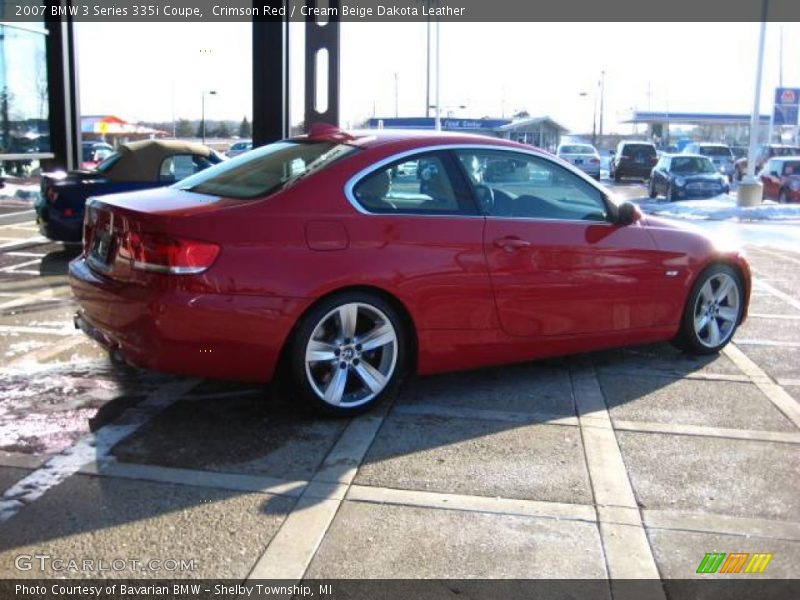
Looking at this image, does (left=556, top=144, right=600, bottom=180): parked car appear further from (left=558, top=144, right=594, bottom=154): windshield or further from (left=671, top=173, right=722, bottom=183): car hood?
(left=671, top=173, right=722, bottom=183): car hood

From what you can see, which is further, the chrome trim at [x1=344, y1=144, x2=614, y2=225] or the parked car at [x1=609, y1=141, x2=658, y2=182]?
the parked car at [x1=609, y1=141, x2=658, y2=182]

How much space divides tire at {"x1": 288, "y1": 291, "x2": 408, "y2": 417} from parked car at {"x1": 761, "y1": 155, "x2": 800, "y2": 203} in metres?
22.9

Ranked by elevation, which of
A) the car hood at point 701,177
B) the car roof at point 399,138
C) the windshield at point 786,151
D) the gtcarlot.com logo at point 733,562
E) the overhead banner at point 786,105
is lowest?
the gtcarlot.com logo at point 733,562

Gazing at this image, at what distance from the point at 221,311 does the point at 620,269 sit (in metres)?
2.66

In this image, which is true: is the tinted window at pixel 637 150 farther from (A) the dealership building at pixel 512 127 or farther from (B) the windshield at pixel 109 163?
(B) the windshield at pixel 109 163

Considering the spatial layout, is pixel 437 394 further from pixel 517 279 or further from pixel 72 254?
pixel 72 254

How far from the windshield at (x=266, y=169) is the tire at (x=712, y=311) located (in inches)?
110

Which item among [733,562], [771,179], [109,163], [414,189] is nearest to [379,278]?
[414,189]

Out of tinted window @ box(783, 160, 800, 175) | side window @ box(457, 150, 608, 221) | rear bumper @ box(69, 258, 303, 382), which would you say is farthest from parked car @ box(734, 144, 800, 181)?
rear bumper @ box(69, 258, 303, 382)

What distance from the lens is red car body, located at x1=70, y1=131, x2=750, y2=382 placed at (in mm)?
3982

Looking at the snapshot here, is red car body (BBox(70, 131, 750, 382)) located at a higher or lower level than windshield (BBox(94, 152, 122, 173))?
lower

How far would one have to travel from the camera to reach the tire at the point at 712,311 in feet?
18.9

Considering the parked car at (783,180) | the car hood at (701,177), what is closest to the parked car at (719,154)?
the parked car at (783,180)

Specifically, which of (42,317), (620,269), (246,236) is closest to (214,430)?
(246,236)
